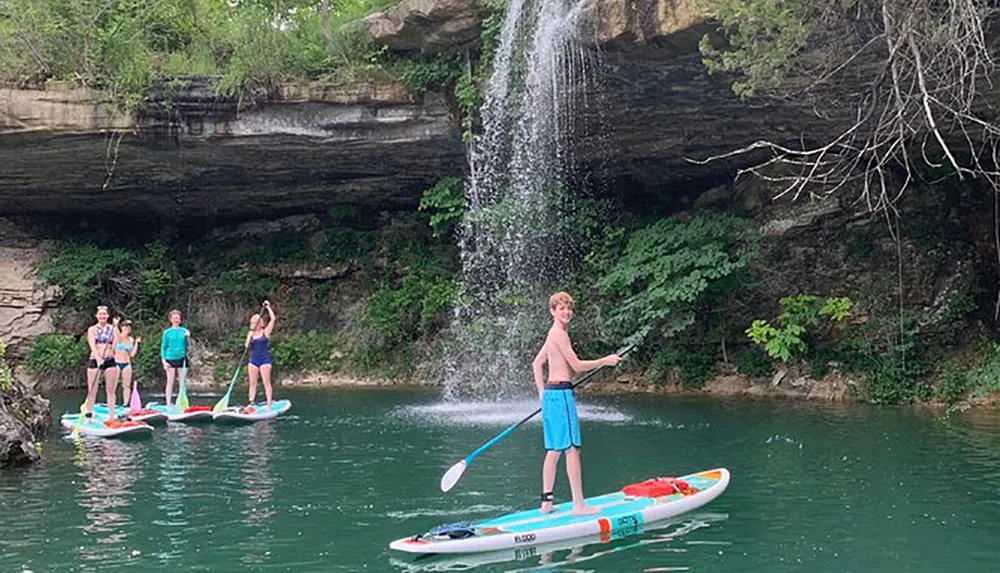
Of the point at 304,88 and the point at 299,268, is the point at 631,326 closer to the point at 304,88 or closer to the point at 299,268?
the point at 304,88

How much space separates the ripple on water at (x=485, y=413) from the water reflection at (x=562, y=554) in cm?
574

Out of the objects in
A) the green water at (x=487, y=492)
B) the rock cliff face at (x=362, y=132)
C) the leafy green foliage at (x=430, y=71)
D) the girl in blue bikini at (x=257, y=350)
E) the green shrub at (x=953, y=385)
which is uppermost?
the leafy green foliage at (x=430, y=71)

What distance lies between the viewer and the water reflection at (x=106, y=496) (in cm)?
663

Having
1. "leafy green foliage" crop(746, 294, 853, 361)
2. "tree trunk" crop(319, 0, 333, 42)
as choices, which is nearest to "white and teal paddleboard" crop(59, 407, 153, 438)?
"tree trunk" crop(319, 0, 333, 42)

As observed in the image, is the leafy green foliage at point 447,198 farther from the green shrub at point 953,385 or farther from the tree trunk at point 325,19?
the green shrub at point 953,385

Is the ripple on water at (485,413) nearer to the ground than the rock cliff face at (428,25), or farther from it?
nearer to the ground

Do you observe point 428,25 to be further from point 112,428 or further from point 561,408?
point 561,408

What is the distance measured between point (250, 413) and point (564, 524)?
772 cm

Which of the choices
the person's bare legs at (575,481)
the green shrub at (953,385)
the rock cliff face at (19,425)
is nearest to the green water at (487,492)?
the rock cliff face at (19,425)

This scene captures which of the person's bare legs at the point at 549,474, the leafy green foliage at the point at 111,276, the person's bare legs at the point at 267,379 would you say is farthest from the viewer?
the leafy green foliage at the point at 111,276

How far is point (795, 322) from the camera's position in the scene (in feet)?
52.6

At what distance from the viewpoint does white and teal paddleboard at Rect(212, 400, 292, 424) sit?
13.5 metres

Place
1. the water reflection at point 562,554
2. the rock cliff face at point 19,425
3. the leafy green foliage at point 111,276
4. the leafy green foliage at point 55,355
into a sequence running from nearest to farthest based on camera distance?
the water reflection at point 562,554, the rock cliff face at point 19,425, the leafy green foliage at point 55,355, the leafy green foliage at point 111,276

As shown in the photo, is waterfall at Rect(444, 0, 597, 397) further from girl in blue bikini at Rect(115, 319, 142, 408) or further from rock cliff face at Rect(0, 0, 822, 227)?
girl in blue bikini at Rect(115, 319, 142, 408)
